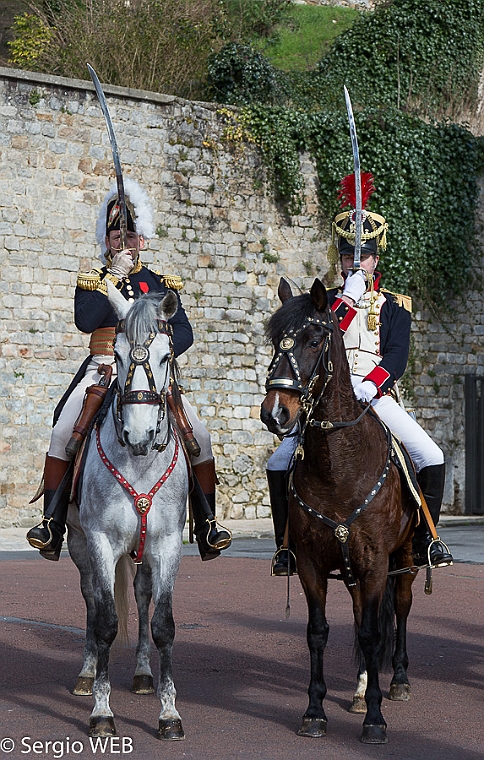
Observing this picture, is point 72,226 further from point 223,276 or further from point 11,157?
point 223,276

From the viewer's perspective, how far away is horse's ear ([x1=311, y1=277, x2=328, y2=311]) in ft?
18.7

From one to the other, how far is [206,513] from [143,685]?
1050mm

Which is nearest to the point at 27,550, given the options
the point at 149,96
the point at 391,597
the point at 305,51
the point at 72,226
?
the point at 72,226

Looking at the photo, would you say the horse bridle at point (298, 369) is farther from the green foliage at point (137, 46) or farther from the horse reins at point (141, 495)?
the green foliage at point (137, 46)

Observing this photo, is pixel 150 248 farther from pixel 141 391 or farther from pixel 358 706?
pixel 141 391

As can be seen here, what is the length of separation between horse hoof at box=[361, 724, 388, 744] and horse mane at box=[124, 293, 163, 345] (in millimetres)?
2174

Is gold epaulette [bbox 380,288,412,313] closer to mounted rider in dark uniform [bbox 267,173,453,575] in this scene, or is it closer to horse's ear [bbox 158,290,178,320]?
mounted rider in dark uniform [bbox 267,173,453,575]

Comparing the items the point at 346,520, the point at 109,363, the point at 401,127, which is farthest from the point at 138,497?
the point at 401,127

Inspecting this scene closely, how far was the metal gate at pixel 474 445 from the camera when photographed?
1952 cm

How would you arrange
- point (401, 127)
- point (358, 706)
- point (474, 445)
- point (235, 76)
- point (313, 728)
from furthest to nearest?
point (474, 445), point (235, 76), point (401, 127), point (358, 706), point (313, 728)

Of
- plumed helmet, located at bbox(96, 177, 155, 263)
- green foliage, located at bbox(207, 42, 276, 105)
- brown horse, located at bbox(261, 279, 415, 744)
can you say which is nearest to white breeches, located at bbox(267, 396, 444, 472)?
brown horse, located at bbox(261, 279, 415, 744)

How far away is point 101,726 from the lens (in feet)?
18.1

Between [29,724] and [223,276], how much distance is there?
1232cm

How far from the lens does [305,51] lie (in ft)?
92.7
